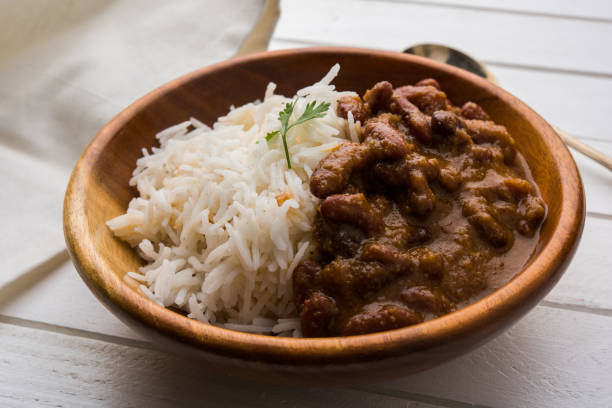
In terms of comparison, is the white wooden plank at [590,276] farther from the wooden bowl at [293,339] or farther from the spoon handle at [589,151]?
the wooden bowl at [293,339]

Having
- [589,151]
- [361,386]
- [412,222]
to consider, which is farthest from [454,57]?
[361,386]

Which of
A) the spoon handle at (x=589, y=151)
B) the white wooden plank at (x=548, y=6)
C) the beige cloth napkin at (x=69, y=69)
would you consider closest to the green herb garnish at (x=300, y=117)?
the beige cloth napkin at (x=69, y=69)

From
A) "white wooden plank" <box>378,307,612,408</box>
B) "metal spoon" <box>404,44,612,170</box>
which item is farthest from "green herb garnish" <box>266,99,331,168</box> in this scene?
"metal spoon" <box>404,44,612,170</box>

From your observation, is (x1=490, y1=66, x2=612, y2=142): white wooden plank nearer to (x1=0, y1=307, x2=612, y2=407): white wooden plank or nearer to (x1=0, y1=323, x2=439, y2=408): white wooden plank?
(x1=0, y1=307, x2=612, y2=407): white wooden plank

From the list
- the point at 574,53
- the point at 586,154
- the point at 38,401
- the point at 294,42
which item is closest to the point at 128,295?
the point at 38,401

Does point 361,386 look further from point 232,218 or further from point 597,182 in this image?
point 597,182

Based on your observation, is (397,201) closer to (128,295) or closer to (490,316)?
(490,316)

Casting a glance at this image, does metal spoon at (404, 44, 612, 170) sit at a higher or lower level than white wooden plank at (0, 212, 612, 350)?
higher
